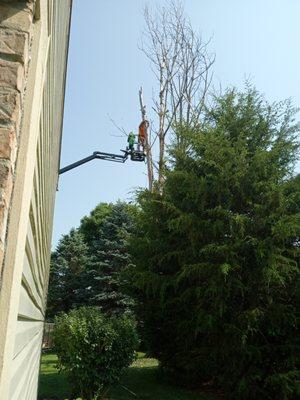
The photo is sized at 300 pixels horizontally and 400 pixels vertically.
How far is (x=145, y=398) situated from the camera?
29.2 ft

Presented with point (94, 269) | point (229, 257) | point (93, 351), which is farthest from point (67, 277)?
point (229, 257)

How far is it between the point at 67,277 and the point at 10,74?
2525cm

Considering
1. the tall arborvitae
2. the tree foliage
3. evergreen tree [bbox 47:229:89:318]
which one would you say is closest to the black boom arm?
the tall arborvitae

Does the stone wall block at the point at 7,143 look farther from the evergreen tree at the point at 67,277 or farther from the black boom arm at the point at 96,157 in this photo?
the evergreen tree at the point at 67,277

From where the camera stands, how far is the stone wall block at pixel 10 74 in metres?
1.15

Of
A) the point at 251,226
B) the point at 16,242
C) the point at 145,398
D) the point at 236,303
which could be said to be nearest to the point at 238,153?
the point at 251,226

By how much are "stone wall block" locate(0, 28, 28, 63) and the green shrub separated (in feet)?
27.8

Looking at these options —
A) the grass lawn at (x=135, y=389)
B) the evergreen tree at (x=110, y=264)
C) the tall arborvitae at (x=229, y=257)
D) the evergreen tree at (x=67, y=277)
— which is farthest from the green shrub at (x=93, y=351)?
the evergreen tree at (x=67, y=277)

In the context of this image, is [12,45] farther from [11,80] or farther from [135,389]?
[135,389]

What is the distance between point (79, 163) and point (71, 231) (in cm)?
2113

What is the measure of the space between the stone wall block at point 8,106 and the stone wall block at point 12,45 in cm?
11

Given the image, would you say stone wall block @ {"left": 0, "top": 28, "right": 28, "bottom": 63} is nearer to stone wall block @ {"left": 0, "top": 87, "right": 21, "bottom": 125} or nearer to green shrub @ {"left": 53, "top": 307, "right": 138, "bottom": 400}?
stone wall block @ {"left": 0, "top": 87, "right": 21, "bottom": 125}

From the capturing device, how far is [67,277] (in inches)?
1006

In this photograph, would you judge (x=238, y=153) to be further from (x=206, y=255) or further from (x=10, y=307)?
(x=10, y=307)
